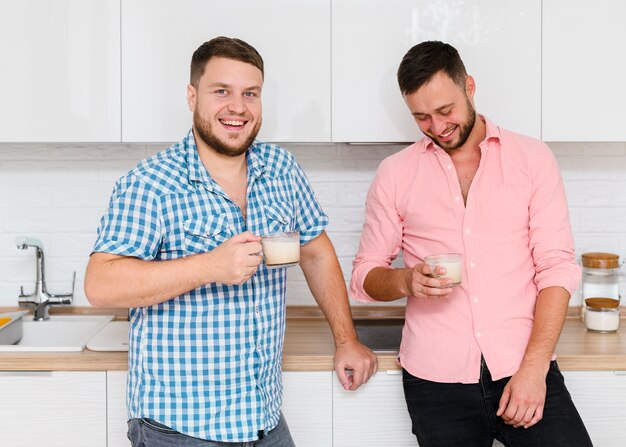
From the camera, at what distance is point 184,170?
174 cm

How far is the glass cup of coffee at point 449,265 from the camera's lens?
5.62ft

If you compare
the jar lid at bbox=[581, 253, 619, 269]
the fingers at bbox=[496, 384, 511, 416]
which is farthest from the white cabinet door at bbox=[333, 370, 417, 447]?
the jar lid at bbox=[581, 253, 619, 269]

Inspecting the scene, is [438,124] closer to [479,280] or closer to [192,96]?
[479,280]

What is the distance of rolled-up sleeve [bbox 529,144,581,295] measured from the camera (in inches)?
73.0

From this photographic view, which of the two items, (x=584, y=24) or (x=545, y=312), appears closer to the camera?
(x=545, y=312)

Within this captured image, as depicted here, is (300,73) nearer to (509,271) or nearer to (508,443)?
(509,271)

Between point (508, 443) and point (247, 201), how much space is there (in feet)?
3.17

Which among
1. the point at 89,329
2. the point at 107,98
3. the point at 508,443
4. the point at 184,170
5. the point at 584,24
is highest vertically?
the point at 584,24

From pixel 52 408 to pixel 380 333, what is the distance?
1.14 m

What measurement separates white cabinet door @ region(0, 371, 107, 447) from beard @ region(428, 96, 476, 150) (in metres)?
1.23


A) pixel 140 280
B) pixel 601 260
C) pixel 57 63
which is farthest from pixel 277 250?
pixel 601 260

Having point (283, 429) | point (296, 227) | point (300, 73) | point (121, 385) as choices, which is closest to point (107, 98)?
point (300, 73)

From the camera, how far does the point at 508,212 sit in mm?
1919

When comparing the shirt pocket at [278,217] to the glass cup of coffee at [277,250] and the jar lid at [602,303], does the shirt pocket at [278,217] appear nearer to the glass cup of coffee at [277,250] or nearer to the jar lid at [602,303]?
the glass cup of coffee at [277,250]
